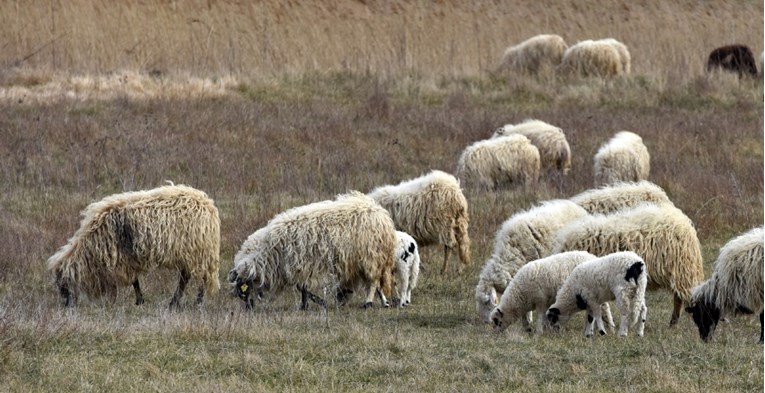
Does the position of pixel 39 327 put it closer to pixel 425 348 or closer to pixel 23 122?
pixel 425 348

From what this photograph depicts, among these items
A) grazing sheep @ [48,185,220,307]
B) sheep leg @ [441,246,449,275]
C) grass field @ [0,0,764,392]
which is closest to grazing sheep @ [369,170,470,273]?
sheep leg @ [441,246,449,275]

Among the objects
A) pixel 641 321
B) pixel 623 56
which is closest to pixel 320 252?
pixel 641 321

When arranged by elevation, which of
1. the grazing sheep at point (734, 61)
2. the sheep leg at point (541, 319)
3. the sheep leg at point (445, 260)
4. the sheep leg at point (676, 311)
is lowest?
the sheep leg at point (445, 260)

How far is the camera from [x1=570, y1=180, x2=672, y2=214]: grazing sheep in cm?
1355

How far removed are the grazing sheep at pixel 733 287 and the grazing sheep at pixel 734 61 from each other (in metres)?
20.0

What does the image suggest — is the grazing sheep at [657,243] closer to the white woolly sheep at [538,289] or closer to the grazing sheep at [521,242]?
the grazing sheep at [521,242]

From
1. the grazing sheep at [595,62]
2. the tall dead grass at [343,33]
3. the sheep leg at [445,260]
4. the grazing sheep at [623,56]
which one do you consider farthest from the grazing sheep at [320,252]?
the grazing sheep at [623,56]

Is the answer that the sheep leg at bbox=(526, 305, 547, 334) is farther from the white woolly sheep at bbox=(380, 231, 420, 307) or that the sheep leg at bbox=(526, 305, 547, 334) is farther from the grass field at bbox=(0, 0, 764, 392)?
the white woolly sheep at bbox=(380, 231, 420, 307)

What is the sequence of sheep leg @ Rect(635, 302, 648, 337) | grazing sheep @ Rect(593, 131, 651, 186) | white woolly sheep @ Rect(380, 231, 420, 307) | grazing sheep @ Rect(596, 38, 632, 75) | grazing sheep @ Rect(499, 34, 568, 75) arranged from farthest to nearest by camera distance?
grazing sheep @ Rect(499, 34, 568, 75) → grazing sheep @ Rect(596, 38, 632, 75) → grazing sheep @ Rect(593, 131, 651, 186) → white woolly sheep @ Rect(380, 231, 420, 307) → sheep leg @ Rect(635, 302, 648, 337)

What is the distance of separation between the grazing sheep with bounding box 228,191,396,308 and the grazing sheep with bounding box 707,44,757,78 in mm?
19517

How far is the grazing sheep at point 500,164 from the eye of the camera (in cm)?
1838

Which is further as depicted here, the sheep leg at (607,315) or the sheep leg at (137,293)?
the sheep leg at (137,293)

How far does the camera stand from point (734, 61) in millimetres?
30562

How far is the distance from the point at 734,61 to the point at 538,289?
2162cm
